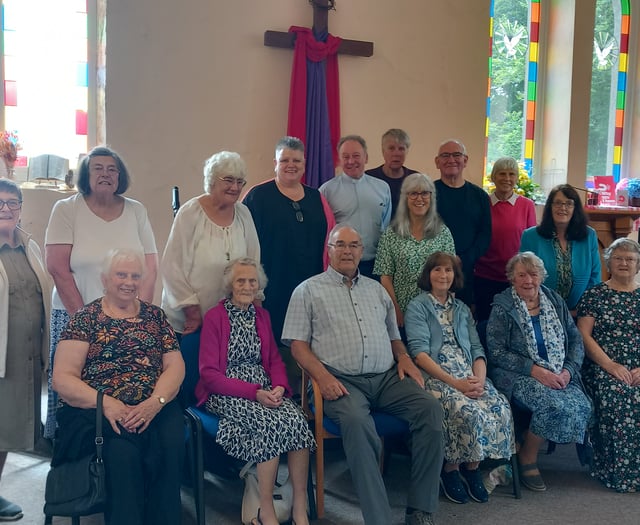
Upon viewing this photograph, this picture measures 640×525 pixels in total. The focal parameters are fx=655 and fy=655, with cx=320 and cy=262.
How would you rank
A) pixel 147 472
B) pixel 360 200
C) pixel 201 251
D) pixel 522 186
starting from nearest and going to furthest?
pixel 147 472 → pixel 201 251 → pixel 360 200 → pixel 522 186

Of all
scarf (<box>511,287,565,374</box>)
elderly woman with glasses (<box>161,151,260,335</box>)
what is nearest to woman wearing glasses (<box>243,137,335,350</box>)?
elderly woman with glasses (<box>161,151,260,335</box>)

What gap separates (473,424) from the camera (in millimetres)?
2779

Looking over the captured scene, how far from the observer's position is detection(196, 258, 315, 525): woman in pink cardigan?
8.13 feet

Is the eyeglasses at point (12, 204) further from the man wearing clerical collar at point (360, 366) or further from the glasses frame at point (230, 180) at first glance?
the man wearing clerical collar at point (360, 366)

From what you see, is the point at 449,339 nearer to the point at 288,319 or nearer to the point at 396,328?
the point at 396,328

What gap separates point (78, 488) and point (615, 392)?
2.42 metres

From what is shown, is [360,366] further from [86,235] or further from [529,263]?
[86,235]

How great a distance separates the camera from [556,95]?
5.60m

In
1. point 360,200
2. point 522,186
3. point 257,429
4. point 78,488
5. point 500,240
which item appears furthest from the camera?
point 522,186

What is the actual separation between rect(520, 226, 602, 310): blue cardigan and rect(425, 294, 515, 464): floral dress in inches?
34.0

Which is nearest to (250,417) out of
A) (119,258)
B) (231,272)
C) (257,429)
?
(257,429)

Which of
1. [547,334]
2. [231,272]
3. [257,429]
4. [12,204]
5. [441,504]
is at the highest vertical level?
[12,204]

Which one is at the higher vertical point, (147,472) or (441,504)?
(147,472)

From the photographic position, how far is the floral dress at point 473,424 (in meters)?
2.79
